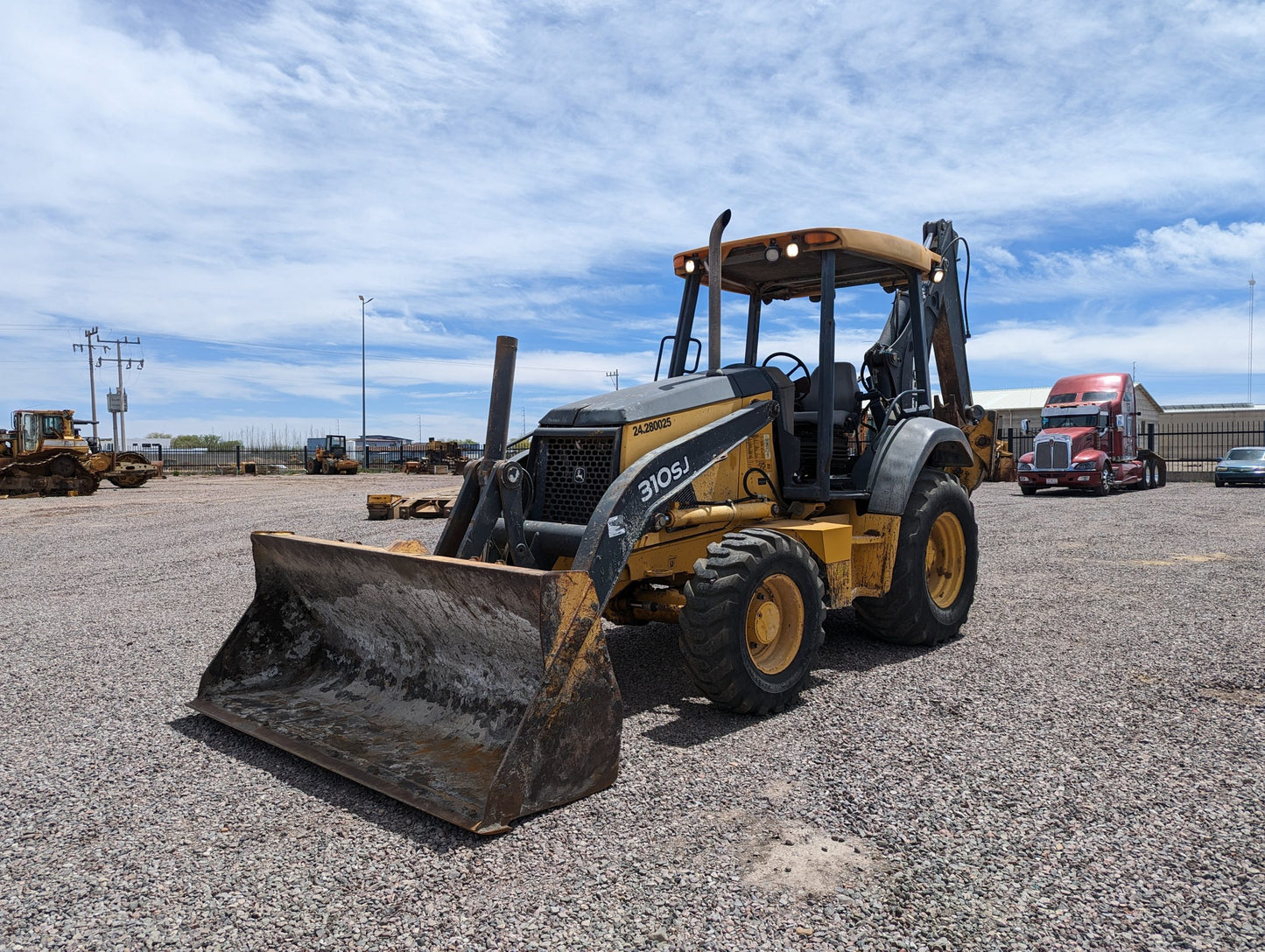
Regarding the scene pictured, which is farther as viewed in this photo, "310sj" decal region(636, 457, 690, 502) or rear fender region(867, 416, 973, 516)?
rear fender region(867, 416, 973, 516)

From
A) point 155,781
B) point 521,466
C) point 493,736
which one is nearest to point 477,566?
point 493,736

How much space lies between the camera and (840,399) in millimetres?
6238

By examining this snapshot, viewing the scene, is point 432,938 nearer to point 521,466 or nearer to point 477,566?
point 477,566

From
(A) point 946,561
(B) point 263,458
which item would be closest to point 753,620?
(A) point 946,561

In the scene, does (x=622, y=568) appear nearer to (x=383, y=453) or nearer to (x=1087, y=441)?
(x=1087, y=441)

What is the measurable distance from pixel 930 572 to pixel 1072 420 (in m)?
19.2

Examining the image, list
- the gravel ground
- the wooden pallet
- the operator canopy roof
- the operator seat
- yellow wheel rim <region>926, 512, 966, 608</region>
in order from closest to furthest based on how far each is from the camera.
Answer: the gravel ground < the operator canopy roof < the operator seat < yellow wheel rim <region>926, 512, 966, 608</region> < the wooden pallet

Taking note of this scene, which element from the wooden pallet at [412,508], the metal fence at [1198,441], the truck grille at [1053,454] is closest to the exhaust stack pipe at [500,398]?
the wooden pallet at [412,508]

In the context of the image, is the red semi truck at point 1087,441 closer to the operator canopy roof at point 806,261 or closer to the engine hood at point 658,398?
the operator canopy roof at point 806,261

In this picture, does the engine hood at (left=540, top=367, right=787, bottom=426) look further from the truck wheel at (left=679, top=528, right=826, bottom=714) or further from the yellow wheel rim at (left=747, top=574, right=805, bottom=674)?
the yellow wheel rim at (left=747, top=574, right=805, bottom=674)

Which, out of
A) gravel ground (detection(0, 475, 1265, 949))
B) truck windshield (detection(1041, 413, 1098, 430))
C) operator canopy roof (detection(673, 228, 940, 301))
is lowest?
gravel ground (detection(0, 475, 1265, 949))

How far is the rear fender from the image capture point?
5820 millimetres

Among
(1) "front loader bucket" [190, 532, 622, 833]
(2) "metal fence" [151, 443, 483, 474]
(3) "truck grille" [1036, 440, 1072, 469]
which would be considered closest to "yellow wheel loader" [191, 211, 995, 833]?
(1) "front loader bucket" [190, 532, 622, 833]

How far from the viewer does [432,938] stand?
2.66 metres
